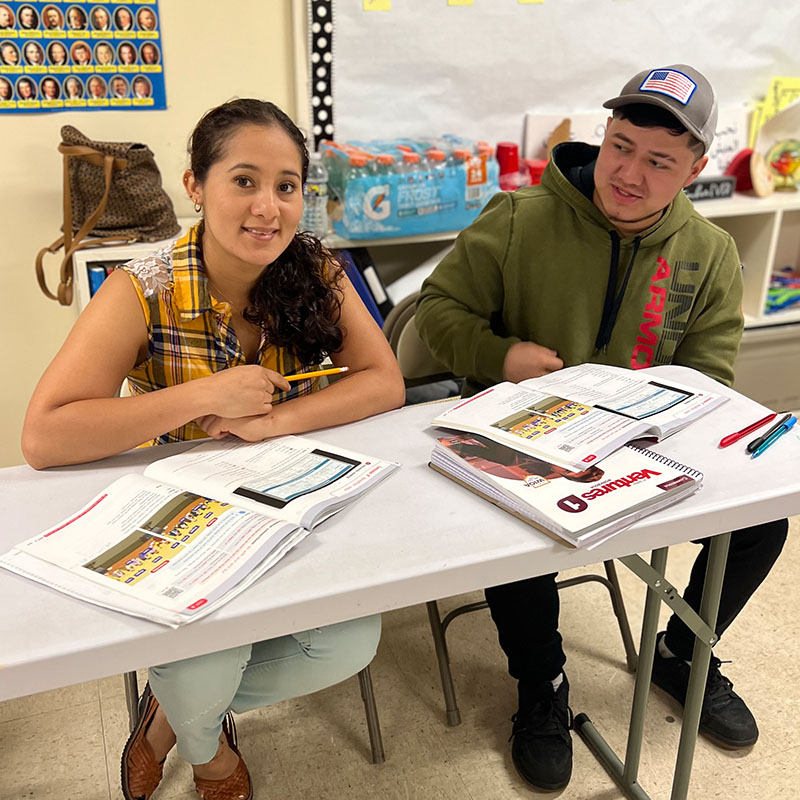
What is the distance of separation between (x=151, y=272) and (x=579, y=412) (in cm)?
70

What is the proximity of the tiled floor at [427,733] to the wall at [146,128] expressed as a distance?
1.10 metres

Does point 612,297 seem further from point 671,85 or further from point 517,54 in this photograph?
point 517,54

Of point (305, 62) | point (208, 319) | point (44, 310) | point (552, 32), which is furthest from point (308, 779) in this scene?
point (552, 32)

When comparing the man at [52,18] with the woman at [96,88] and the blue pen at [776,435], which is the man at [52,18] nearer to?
the woman at [96,88]

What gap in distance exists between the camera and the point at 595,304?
1655mm

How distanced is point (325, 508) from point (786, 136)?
2.65 meters

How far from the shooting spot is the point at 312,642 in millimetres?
1183

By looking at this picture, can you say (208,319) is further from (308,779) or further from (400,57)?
(400,57)

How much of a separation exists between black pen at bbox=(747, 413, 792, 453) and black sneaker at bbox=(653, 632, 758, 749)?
667 mm

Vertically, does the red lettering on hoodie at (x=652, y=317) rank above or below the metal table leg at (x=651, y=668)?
above

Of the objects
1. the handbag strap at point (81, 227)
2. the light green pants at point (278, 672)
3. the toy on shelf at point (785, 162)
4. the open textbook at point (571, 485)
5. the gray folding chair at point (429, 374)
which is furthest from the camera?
the toy on shelf at point (785, 162)

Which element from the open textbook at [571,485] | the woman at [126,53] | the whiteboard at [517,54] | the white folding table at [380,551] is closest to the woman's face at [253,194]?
the white folding table at [380,551]

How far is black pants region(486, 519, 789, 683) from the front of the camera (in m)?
1.51

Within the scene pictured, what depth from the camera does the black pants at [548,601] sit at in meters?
1.51
